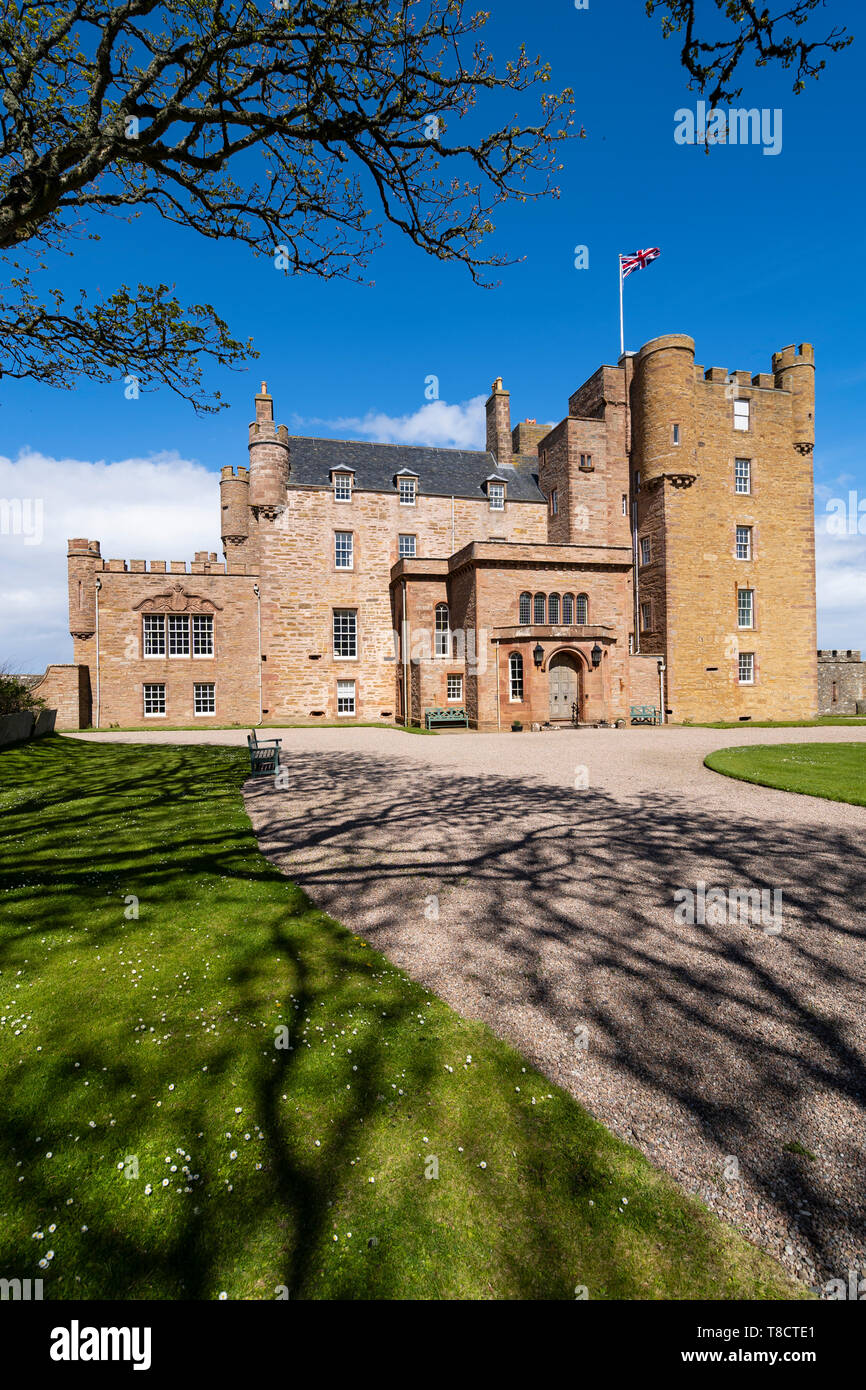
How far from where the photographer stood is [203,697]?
3222cm

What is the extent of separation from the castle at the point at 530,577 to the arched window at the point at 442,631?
102mm

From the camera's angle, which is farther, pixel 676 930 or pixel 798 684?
pixel 798 684

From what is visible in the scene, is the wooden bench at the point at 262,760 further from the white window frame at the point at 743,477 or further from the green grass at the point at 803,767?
the white window frame at the point at 743,477

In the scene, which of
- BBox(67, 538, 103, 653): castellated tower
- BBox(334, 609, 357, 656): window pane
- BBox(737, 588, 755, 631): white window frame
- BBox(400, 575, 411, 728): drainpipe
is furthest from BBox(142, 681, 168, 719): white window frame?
BBox(737, 588, 755, 631): white window frame

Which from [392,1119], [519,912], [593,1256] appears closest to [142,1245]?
[392,1119]

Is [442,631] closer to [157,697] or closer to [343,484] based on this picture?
[343,484]

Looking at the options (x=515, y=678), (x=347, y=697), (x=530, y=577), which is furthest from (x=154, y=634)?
(x=530, y=577)

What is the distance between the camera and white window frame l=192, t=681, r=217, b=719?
32.0m

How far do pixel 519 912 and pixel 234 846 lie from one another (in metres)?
4.09

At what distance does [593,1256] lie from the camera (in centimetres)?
232

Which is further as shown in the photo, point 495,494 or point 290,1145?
point 495,494

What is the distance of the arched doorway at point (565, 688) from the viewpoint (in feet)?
90.4

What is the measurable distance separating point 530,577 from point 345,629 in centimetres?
1188

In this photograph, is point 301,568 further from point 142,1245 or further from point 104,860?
point 142,1245
